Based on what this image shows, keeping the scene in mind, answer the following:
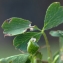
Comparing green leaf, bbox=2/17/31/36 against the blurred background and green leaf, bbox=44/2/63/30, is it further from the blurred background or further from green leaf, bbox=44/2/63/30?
the blurred background

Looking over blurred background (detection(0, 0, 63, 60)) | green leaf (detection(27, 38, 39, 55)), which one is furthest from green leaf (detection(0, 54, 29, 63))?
blurred background (detection(0, 0, 63, 60))

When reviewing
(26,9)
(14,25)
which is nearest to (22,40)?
(14,25)

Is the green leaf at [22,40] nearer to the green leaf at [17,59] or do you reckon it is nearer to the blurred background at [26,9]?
the green leaf at [17,59]

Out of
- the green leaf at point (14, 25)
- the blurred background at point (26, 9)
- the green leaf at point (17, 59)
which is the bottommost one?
the blurred background at point (26, 9)

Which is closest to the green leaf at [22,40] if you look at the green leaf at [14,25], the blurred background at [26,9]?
the green leaf at [14,25]

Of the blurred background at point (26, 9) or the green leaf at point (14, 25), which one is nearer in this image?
the green leaf at point (14, 25)

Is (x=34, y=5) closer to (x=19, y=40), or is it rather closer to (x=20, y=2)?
(x=20, y=2)
